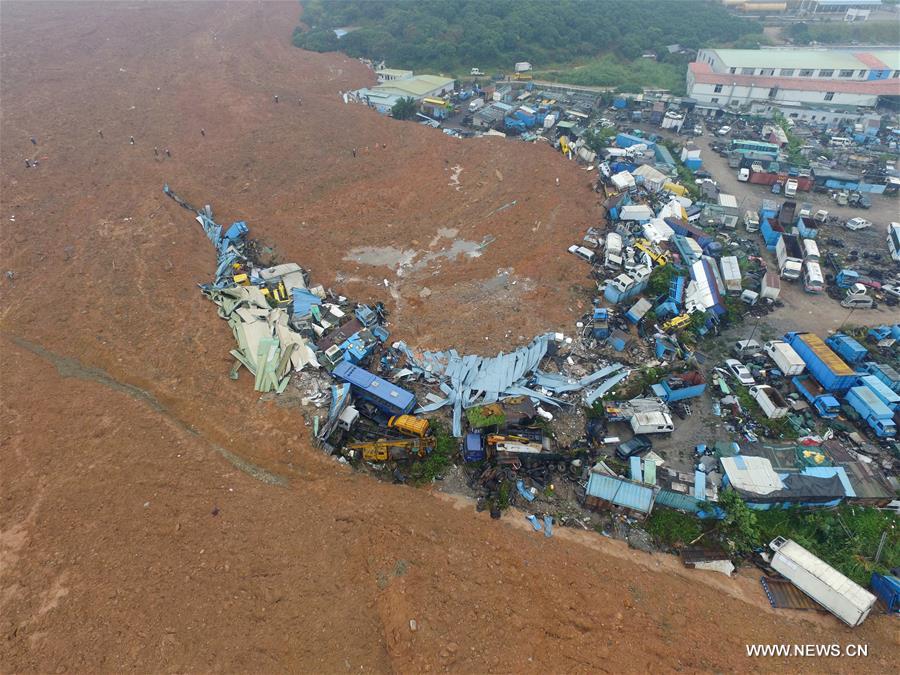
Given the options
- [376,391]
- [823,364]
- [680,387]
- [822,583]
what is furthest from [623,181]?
[822,583]

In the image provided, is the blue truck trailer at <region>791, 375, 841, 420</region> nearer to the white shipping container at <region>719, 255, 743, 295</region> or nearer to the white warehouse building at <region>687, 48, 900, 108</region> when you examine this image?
the white shipping container at <region>719, 255, 743, 295</region>

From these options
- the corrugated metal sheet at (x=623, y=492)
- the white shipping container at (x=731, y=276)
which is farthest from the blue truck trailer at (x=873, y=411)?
the corrugated metal sheet at (x=623, y=492)

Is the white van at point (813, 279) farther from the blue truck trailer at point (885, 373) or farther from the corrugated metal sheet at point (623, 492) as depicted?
the corrugated metal sheet at point (623, 492)

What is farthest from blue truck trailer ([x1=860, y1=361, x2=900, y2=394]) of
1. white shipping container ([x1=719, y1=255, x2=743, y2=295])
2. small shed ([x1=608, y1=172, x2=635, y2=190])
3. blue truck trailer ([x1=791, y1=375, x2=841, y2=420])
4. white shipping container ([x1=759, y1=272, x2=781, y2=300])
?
small shed ([x1=608, y1=172, x2=635, y2=190])

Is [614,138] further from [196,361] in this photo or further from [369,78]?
[196,361]

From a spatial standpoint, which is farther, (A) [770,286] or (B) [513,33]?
(B) [513,33]

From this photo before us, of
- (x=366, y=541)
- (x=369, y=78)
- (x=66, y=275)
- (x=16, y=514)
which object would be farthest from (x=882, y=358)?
(x=369, y=78)

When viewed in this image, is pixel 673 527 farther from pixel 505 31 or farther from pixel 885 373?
pixel 505 31
